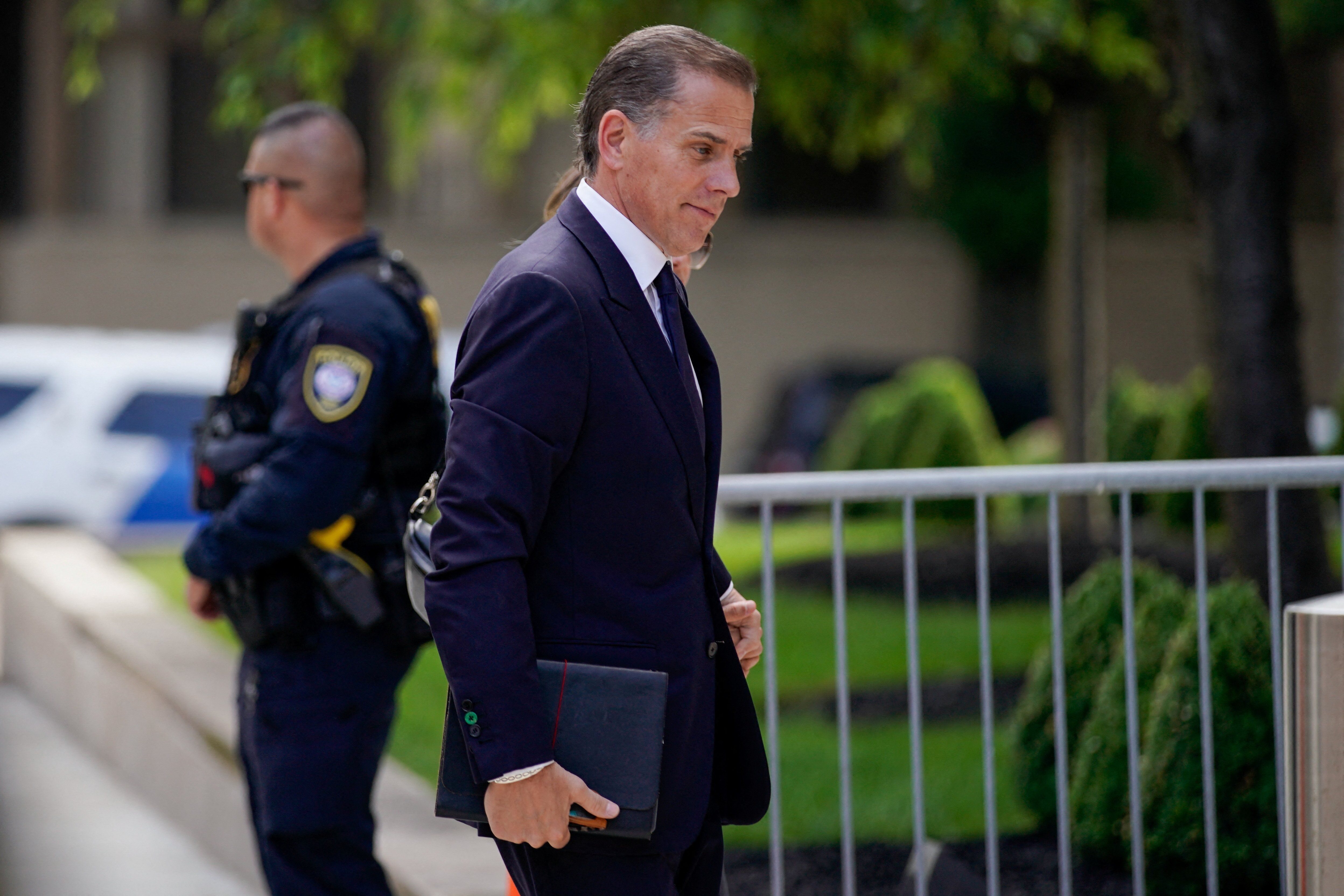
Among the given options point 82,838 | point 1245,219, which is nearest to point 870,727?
point 1245,219

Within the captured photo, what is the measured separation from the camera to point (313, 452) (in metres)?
3.30

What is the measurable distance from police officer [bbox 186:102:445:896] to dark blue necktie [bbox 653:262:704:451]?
43.9 inches

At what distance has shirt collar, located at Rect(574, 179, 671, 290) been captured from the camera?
2.32m

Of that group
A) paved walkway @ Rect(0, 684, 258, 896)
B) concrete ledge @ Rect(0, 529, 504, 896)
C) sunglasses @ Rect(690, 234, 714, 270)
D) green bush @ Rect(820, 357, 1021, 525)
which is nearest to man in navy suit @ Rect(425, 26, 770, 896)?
sunglasses @ Rect(690, 234, 714, 270)

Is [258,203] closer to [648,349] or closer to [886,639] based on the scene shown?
[648,349]

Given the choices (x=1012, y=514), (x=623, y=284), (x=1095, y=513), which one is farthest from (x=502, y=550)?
(x=1012, y=514)

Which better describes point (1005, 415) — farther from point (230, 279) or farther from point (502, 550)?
point (502, 550)

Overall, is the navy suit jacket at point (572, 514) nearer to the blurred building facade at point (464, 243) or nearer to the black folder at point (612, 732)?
the black folder at point (612, 732)

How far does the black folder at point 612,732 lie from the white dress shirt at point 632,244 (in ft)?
0.75

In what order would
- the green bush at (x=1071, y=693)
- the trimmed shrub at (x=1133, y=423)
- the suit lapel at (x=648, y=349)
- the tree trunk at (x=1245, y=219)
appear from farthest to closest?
the trimmed shrub at (x=1133, y=423), the tree trunk at (x=1245, y=219), the green bush at (x=1071, y=693), the suit lapel at (x=648, y=349)

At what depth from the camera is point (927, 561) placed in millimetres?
9961

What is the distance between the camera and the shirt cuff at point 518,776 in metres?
2.09

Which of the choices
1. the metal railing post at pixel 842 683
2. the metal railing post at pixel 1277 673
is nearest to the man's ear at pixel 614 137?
the metal railing post at pixel 842 683

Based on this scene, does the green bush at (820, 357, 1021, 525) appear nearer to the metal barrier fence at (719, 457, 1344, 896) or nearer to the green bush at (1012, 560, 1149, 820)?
the green bush at (1012, 560, 1149, 820)
